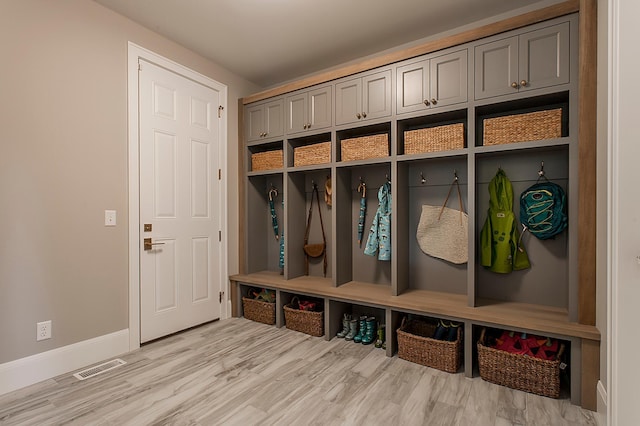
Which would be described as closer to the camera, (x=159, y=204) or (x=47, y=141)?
(x=47, y=141)

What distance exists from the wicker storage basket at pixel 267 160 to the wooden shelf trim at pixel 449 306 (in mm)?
1254

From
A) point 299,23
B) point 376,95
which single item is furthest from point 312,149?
point 299,23

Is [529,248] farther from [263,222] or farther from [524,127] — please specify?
[263,222]

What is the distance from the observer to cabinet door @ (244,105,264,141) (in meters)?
3.56

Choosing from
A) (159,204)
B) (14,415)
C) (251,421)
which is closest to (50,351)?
(14,415)

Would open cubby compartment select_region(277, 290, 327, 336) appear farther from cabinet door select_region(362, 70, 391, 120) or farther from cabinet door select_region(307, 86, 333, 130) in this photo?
cabinet door select_region(362, 70, 391, 120)

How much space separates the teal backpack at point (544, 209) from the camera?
2.26 m

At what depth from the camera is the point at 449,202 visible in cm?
279

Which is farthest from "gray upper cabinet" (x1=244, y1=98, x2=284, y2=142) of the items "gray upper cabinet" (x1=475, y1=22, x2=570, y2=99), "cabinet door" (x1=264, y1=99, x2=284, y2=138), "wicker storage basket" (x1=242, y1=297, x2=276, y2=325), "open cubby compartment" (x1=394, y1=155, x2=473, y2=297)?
"gray upper cabinet" (x1=475, y1=22, x2=570, y2=99)

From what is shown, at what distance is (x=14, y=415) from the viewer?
71.8 inches

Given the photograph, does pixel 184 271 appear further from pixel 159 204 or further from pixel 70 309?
pixel 70 309

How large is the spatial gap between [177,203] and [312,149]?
4.71 feet

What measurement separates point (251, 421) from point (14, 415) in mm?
1397

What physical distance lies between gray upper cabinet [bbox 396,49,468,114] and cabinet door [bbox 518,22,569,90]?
0.38m
